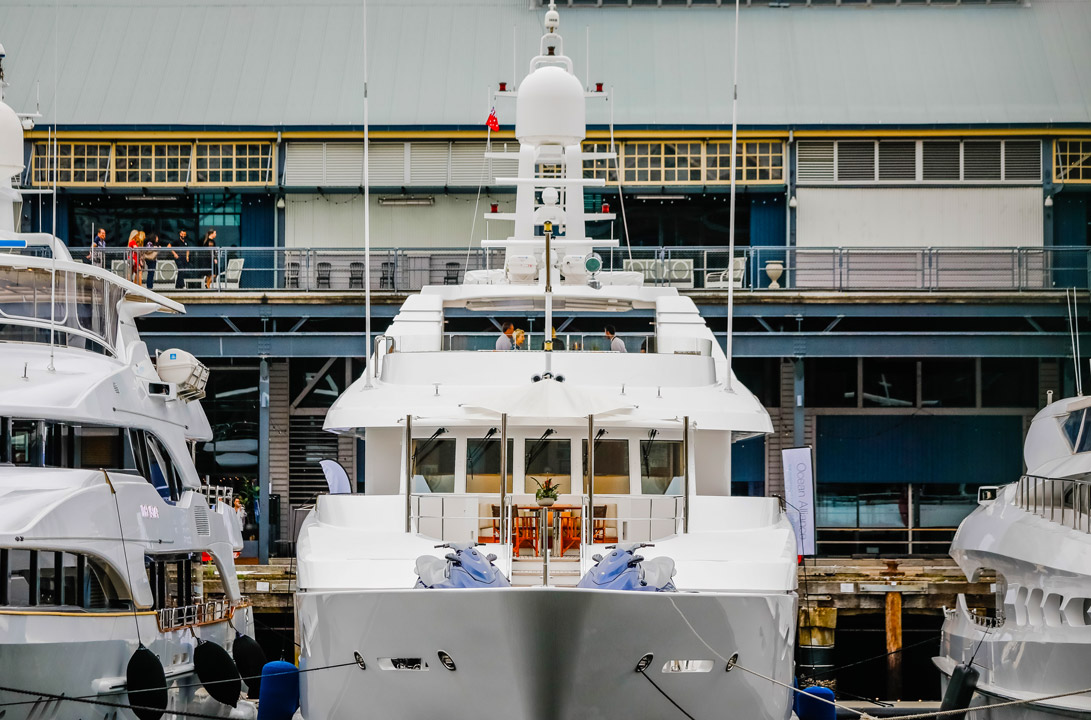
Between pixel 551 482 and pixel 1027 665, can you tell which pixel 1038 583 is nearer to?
pixel 1027 665

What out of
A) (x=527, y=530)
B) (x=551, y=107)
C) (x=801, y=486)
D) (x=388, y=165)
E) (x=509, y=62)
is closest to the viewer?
A: (x=527, y=530)

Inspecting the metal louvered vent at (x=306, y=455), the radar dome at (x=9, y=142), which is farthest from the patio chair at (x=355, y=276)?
the radar dome at (x=9, y=142)

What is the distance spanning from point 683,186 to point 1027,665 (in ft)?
56.5

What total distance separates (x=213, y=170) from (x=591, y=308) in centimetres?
1595

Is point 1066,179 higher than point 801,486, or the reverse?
point 1066,179

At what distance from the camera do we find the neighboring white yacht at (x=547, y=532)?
13016 millimetres

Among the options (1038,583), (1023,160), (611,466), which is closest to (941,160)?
(1023,160)

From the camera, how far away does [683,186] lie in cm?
3416

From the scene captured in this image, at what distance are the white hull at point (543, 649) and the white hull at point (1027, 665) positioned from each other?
18.6ft

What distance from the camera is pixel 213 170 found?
34.6 m

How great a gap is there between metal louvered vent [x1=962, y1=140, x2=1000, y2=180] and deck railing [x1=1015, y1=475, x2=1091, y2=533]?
14.5 m

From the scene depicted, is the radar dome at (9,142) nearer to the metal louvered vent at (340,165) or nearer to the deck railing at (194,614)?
the deck railing at (194,614)

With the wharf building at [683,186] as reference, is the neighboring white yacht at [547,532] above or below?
below

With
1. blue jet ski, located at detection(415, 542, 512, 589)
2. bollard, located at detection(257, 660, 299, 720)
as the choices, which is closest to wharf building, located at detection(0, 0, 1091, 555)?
bollard, located at detection(257, 660, 299, 720)
